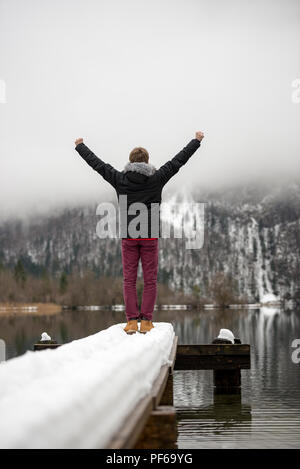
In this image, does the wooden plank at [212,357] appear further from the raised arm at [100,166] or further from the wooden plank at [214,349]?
the raised arm at [100,166]

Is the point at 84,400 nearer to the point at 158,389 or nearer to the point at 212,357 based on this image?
the point at 158,389

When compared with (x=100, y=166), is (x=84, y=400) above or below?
below

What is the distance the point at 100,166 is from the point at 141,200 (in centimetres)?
92

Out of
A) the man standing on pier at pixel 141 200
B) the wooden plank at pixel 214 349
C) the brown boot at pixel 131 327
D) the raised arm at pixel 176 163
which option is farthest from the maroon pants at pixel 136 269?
the wooden plank at pixel 214 349

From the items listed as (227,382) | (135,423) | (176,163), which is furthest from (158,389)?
(227,382)

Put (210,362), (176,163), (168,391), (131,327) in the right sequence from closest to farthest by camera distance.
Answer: (168,391), (131,327), (176,163), (210,362)

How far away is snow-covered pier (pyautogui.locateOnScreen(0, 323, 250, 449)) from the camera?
2877mm

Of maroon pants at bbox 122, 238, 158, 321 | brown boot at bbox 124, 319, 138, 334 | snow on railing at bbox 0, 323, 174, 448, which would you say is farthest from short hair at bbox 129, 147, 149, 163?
snow on railing at bbox 0, 323, 174, 448

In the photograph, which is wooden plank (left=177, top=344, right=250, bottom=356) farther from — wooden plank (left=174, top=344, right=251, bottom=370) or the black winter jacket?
the black winter jacket

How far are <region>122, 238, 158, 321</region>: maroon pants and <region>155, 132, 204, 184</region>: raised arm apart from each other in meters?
1.03

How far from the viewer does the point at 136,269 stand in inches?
396

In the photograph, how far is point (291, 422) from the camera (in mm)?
14125

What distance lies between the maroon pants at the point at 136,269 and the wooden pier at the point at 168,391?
2.81ft
